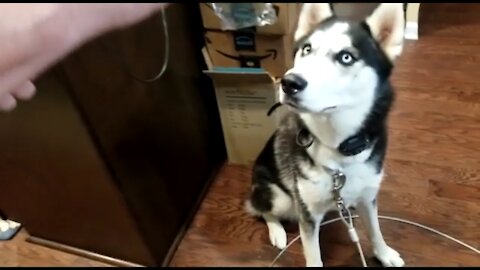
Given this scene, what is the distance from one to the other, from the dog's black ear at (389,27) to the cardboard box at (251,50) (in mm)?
543

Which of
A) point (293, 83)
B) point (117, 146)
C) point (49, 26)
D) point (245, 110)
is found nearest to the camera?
point (49, 26)

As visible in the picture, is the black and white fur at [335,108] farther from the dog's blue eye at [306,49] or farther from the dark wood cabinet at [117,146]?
the dark wood cabinet at [117,146]

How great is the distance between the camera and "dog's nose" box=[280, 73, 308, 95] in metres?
1.00

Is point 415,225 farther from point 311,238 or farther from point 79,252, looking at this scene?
point 79,252

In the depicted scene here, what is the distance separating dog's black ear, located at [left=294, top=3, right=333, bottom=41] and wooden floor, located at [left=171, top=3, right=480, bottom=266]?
79 centimetres

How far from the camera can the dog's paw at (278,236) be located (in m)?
1.63

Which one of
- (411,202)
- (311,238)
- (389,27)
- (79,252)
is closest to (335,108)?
(389,27)

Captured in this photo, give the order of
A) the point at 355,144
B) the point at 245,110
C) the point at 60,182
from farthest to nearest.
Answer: the point at 245,110, the point at 60,182, the point at 355,144

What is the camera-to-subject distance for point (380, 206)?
172 centimetres

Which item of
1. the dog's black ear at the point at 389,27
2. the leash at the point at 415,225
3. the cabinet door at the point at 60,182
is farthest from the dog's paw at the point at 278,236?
the dog's black ear at the point at 389,27

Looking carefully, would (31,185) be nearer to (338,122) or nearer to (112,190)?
(112,190)

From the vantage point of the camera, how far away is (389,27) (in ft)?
3.52

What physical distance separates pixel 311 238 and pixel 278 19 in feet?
2.30

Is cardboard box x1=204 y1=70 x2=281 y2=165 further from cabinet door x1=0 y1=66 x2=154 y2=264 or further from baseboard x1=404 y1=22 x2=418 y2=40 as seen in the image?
baseboard x1=404 y1=22 x2=418 y2=40
